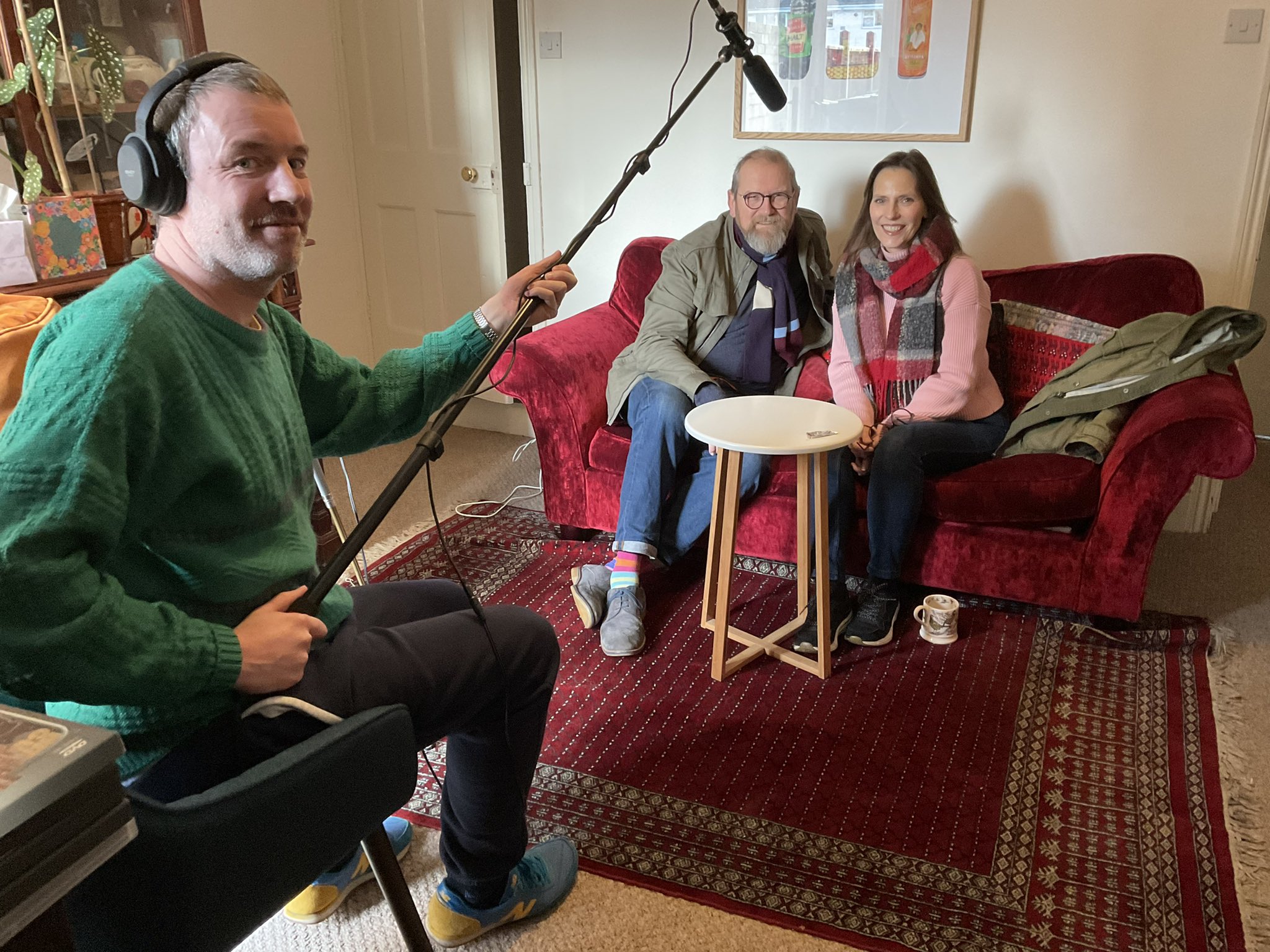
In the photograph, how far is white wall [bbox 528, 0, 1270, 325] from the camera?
105 inches

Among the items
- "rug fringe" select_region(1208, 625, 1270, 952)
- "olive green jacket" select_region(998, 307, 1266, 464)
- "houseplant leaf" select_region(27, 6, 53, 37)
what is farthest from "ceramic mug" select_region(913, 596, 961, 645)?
"houseplant leaf" select_region(27, 6, 53, 37)

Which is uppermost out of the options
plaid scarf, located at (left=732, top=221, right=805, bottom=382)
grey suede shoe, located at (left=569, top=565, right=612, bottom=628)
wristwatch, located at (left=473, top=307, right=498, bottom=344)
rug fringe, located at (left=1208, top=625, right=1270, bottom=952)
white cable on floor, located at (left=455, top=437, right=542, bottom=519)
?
wristwatch, located at (left=473, top=307, right=498, bottom=344)

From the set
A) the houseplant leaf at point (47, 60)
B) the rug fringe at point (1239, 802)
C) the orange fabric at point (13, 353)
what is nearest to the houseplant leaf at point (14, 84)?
the houseplant leaf at point (47, 60)

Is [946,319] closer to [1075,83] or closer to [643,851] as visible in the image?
[1075,83]

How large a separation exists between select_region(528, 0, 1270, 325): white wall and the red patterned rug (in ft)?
3.67

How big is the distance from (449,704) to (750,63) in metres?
1.16

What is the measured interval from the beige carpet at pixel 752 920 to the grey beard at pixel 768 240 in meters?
1.09

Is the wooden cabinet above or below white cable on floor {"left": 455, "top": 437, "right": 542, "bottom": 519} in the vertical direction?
above

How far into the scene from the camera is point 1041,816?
1822mm

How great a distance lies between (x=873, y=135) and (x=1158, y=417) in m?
1.25

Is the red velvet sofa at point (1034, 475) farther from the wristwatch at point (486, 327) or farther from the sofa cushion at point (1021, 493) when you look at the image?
the wristwatch at point (486, 327)

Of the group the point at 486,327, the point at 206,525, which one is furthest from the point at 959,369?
the point at 206,525

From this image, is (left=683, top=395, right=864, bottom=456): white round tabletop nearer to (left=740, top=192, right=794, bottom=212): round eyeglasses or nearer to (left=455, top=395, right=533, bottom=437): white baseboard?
(left=740, top=192, right=794, bottom=212): round eyeglasses

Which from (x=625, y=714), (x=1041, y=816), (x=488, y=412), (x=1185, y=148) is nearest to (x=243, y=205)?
(x=625, y=714)
